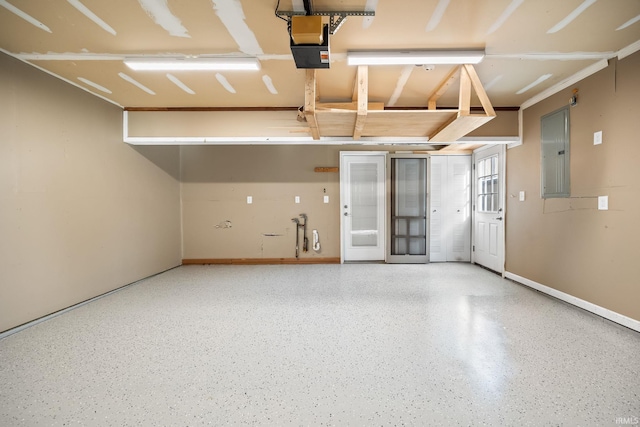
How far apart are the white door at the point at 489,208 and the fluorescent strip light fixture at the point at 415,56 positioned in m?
2.19

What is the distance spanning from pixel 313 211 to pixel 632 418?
426cm

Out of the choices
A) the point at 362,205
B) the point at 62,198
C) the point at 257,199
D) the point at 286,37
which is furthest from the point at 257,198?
the point at 286,37

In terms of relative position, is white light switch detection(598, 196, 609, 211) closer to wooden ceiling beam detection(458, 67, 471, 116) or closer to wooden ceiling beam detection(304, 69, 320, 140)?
wooden ceiling beam detection(458, 67, 471, 116)

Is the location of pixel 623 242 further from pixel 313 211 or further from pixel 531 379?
pixel 313 211

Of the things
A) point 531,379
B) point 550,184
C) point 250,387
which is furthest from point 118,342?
point 550,184

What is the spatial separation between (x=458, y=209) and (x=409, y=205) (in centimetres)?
92

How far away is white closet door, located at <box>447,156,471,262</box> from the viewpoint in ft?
16.3

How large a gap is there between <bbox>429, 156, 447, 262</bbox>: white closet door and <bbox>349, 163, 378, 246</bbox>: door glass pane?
105 cm

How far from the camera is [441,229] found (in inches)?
198

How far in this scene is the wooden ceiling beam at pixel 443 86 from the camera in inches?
104

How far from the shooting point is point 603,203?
2.50 meters

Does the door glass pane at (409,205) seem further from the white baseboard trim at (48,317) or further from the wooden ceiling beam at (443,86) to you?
the white baseboard trim at (48,317)

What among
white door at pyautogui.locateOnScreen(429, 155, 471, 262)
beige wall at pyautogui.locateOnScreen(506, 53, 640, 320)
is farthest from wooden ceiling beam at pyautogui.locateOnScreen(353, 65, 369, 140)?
white door at pyautogui.locateOnScreen(429, 155, 471, 262)

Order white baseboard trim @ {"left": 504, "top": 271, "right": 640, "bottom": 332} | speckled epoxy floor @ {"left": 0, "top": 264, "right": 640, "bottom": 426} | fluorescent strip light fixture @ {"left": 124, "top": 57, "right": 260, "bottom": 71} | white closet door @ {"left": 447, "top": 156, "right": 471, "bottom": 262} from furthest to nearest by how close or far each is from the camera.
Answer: white closet door @ {"left": 447, "top": 156, "right": 471, "bottom": 262} → fluorescent strip light fixture @ {"left": 124, "top": 57, "right": 260, "bottom": 71} → white baseboard trim @ {"left": 504, "top": 271, "right": 640, "bottom": 332} → speckled epoxy floor @ {"left": 0, "top": 264, "right": 640, "bottom": 426}
